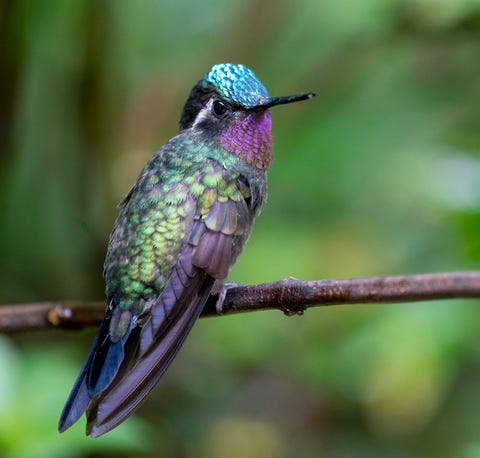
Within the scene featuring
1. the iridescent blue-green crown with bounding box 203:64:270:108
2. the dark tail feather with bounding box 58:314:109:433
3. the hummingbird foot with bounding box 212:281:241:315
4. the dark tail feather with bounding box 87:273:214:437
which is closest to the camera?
the dark tail feather with bounding box 87:273:214:437

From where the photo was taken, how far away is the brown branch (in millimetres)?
1955

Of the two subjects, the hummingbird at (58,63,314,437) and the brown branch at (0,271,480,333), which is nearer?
the brown branch at (0,271,480,333)

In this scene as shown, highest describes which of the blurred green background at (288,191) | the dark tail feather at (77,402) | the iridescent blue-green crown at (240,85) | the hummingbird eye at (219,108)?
the iridescent blue-green crown at (240,85)

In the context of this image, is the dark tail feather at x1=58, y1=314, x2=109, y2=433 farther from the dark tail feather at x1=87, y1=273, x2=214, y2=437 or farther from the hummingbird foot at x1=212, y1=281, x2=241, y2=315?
the hummingbird foot at x1=212, y1=281, x2=241, y2=315

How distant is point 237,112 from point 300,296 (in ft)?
3.35

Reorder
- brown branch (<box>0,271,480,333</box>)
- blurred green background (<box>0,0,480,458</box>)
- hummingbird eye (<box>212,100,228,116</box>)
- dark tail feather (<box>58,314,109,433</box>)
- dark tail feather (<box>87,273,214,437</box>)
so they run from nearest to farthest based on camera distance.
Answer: brown branch (<box>0,271,480,333</box>), dark tail feather (<box>87,273,214,437</box>), dark tail feather (<box>58,314,109,433</box>), hummingbird eye (<box>212,100,228,116</box>), blurred green background (<box>0,0,480,458</box>)

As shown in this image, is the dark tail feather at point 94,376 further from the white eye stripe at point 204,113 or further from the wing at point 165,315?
the white eye stripe at point 204,113

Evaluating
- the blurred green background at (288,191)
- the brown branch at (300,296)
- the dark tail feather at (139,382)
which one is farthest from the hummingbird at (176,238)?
the blurred green background at (288,191)

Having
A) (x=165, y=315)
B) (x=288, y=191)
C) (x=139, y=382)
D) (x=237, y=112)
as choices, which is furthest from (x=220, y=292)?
(x=288, y=191)

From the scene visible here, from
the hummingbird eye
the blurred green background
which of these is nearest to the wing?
the hummingbird eye

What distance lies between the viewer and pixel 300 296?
2.20 metres

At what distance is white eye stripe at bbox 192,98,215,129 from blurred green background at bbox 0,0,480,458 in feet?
3.76

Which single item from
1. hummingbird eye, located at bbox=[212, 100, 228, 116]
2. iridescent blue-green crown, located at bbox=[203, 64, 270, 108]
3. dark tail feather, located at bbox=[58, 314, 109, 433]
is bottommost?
dark tail feather, located at bbox=[58, 314, 109, 433]

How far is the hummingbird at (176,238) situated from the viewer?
96.7 inches
